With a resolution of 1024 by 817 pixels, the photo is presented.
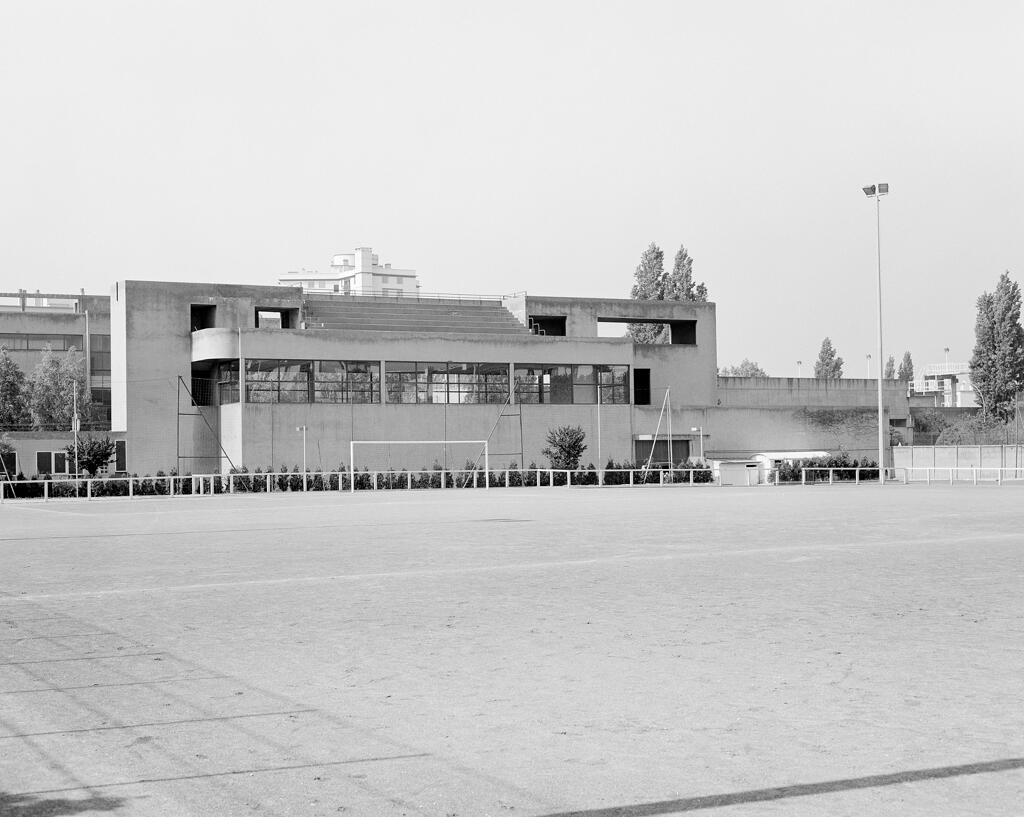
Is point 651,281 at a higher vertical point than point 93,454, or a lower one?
higher

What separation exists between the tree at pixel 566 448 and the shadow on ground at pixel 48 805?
2503 inches

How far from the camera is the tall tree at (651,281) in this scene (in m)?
105

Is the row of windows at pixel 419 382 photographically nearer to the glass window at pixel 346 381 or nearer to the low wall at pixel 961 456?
the glass window at pixel 346 381

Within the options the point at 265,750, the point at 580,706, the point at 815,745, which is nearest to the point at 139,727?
the point at 265,750

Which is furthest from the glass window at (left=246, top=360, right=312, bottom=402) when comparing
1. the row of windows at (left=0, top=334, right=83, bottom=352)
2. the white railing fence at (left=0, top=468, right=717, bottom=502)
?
the row of windows at (left=0, top=334, right=83, bottom=352)

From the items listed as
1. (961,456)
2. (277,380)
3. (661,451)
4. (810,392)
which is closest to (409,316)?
(277,380)

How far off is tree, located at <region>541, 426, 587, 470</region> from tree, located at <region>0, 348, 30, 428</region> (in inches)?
2021

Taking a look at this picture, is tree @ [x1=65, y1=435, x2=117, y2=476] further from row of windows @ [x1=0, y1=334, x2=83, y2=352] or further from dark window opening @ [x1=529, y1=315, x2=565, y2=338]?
row of windows @ [x1=0, y1=334, x2=83, y2=352]

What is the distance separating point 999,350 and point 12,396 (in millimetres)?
80261

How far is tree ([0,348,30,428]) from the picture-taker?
103062mm

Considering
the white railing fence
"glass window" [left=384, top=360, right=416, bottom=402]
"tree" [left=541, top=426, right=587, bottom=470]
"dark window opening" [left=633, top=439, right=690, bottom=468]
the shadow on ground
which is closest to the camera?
the shadow on ground

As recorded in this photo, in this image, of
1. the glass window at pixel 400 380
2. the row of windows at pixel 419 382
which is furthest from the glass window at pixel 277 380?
the glass window at pixel 400 380

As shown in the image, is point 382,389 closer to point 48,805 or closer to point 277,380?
point 277,380

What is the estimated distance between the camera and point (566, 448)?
70125mm
